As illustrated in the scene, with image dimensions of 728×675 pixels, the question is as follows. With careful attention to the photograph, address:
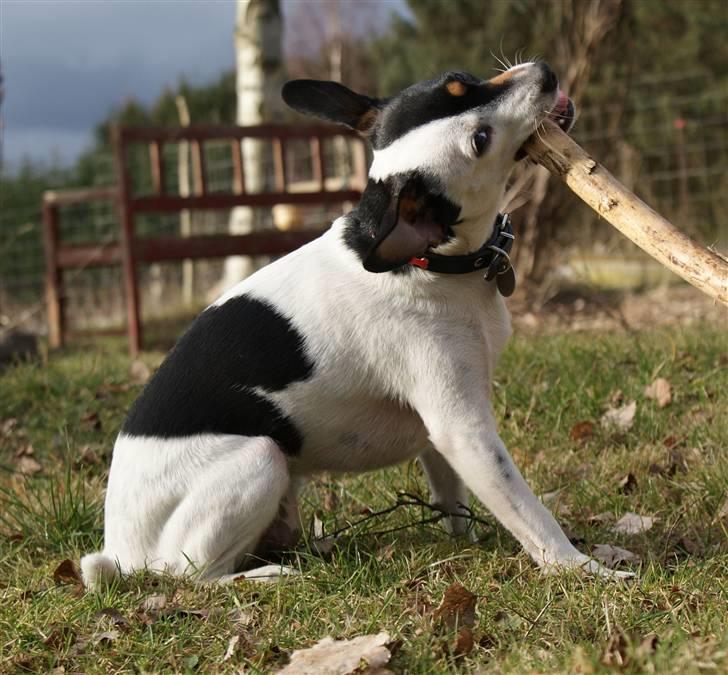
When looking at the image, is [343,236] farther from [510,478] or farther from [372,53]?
[372,53]

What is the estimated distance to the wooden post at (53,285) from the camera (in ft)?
28.7

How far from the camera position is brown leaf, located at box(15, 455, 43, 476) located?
4.49 m

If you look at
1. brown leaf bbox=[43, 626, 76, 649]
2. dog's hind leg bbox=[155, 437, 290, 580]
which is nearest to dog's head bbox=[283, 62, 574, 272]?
dog's hind leg bbox=[155, 437, 290, 580]

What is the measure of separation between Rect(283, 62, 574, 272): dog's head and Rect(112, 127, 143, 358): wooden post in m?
5.06

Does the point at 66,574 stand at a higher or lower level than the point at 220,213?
higher

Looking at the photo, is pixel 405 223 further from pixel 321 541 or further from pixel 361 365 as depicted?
pixel 321 541

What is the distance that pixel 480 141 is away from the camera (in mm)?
2711

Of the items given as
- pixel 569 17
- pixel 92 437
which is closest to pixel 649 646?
pixel 92 437

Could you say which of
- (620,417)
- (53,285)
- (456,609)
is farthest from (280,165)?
(456,609)

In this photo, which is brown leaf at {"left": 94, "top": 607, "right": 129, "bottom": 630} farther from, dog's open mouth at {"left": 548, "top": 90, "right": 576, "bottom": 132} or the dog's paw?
dog's open mouth at {"left": 548, "top": 90, "right": 576, "bottom": 132}

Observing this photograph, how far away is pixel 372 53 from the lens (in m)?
26.2

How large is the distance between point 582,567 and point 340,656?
743 millimetres

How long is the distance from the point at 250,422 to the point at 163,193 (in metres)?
5.10

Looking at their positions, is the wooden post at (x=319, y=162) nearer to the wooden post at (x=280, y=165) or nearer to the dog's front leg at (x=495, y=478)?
the wooden post at (x=280, y=165)
